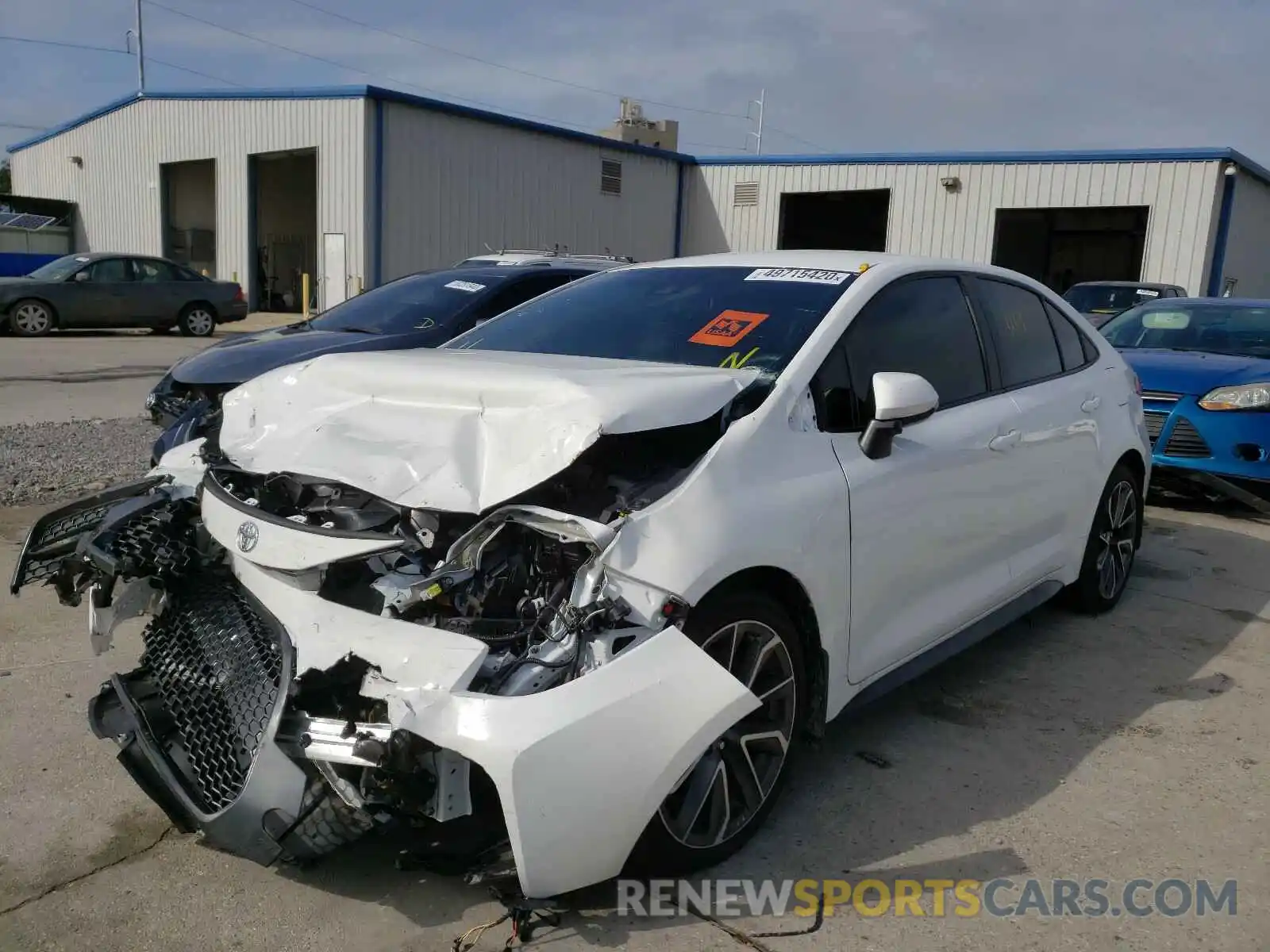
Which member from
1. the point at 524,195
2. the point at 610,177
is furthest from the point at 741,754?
the point at 610,177

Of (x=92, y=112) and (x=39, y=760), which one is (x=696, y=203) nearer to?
(x=92, y=112)

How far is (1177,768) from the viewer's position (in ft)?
12.4

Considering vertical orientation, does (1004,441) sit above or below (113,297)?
above

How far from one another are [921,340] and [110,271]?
59.3 ft

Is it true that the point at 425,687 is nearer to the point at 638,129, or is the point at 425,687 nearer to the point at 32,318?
the point at 32,318

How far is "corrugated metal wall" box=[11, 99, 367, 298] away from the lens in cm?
2261

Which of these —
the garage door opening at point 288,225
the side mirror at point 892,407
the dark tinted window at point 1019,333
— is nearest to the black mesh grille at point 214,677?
the side mirror at point 892,407

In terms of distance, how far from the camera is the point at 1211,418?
291 inches

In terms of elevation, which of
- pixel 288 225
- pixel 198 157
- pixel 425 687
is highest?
pixel 198 157

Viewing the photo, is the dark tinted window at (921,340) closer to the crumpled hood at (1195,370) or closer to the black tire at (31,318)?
the crumpled hood at (1195,370)

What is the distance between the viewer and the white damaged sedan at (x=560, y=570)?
253 cm

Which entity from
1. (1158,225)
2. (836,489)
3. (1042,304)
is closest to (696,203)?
(1158,225)

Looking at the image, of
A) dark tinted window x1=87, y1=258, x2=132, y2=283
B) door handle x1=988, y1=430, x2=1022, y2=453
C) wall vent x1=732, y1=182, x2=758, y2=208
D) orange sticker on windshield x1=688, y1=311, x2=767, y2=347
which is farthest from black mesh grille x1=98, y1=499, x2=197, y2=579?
wall vent x1=732, y1=182, x2=758, y2=208

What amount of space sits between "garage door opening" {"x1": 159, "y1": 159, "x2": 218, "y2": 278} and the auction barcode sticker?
28.4 m
